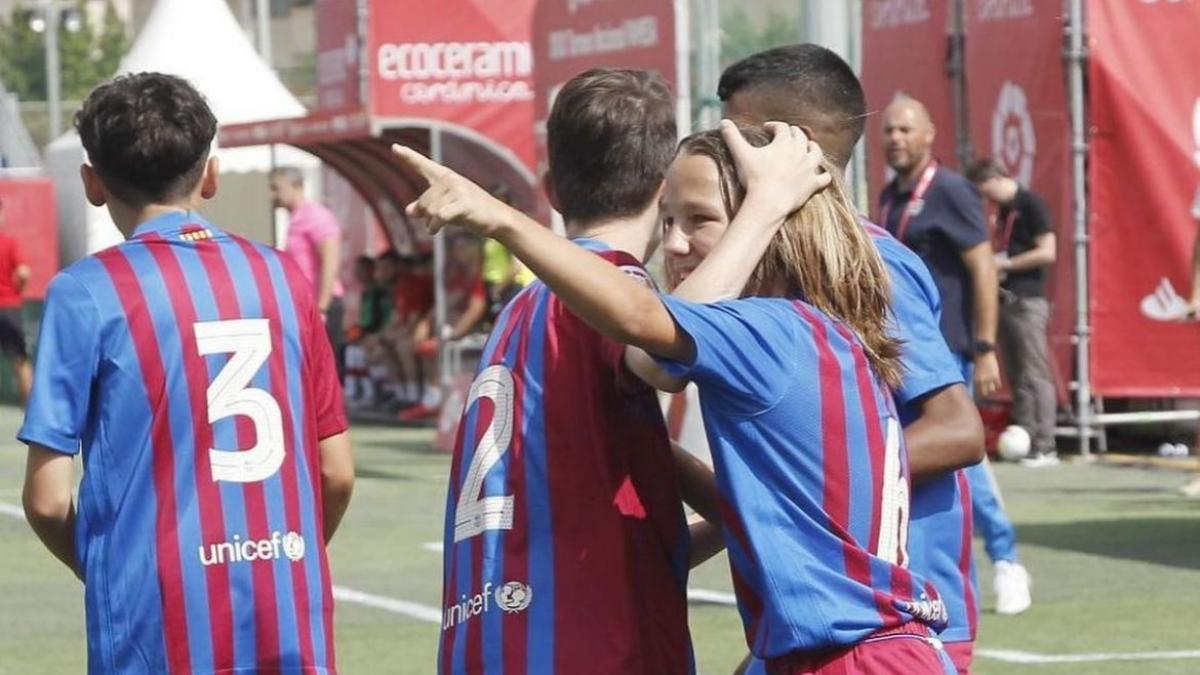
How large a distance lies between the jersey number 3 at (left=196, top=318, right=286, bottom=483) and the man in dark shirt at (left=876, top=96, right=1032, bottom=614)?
5237mm

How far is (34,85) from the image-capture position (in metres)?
79.8

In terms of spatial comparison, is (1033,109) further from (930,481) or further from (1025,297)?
(930,481)

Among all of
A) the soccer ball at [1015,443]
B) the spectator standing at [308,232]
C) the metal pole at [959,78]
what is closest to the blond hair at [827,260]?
the soccer ball at [1015,443]

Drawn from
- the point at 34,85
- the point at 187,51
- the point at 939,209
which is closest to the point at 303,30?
the point at 34,85

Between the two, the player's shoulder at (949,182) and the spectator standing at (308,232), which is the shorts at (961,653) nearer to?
the player's shoulder at (949,182)

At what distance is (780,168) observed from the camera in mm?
3680

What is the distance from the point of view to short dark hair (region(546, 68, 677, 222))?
3949 mm

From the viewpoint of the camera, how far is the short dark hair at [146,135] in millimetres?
4449

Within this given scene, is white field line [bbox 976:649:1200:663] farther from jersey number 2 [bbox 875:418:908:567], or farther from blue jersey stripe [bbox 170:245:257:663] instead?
jersey number 2 [bbox 875:418:908:567]

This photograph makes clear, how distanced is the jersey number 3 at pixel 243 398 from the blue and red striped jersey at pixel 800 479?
1.10m

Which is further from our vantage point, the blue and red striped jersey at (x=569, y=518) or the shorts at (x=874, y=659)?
the blue and red striped jersey at (x=569, y=518)

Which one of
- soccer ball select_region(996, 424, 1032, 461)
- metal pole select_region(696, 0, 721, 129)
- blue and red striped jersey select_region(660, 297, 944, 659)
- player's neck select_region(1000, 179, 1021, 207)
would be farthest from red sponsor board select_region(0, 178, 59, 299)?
blue and red striped jersey select_region(660, 297, 944, 659)

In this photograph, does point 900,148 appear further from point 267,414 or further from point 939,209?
point 267,414

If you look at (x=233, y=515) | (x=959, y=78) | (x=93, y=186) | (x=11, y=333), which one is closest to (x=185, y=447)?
(x=233, y=515)
